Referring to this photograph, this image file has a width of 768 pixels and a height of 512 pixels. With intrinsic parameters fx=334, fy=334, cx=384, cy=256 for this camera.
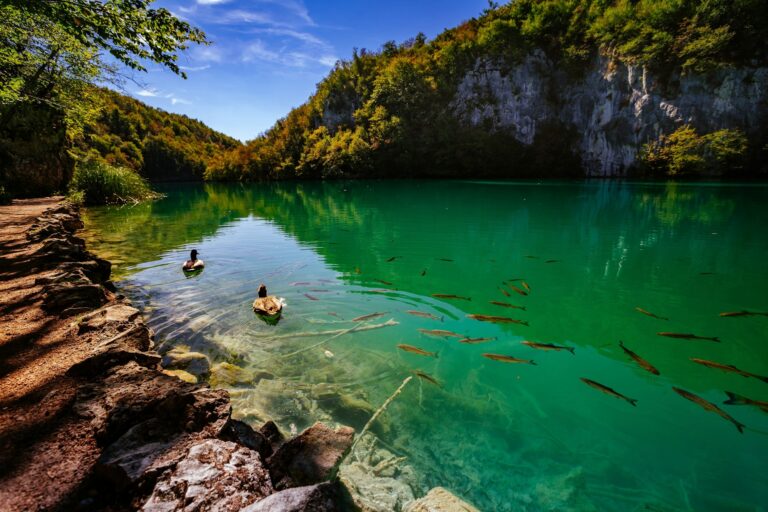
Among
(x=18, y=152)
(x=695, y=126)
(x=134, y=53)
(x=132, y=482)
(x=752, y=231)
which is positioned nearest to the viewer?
(x=132, y=482)

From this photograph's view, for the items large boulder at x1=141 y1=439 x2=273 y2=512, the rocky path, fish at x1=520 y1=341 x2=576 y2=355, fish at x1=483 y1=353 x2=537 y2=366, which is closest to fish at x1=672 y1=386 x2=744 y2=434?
fish at x1=520 y1=341 x2=576 y2=355

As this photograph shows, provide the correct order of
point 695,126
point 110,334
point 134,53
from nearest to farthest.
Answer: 1. point 110,334
2. point 134,53
3. point 695,126

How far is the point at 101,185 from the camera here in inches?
1109

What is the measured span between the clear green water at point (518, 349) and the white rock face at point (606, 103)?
126ft

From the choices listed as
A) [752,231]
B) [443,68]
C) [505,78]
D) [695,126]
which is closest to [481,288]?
[752,231]

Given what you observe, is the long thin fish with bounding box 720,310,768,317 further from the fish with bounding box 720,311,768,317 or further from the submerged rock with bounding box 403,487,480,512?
the submerged rock with bounding box 403,487,480,512

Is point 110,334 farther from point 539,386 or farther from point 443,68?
point 443,68

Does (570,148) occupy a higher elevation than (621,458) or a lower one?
higher

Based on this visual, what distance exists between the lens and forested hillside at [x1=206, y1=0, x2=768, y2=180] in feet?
127

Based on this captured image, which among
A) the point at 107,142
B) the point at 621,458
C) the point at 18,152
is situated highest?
the point at 107,142

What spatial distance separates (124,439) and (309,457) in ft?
5.02

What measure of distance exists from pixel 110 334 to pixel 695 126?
58342mm

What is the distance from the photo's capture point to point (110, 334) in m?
4.79

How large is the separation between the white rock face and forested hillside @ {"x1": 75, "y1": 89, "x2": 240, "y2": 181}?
8435 centimetres
